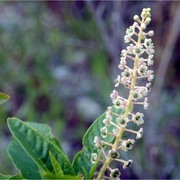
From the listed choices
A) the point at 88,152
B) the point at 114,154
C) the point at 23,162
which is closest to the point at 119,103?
the point at 114,154

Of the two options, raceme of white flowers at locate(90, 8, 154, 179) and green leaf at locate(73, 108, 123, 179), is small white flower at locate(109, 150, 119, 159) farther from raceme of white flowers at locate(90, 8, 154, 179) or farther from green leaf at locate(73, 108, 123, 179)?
green leaf at locate(73, 108, 123, 179)

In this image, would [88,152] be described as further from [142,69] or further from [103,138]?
[142,69]

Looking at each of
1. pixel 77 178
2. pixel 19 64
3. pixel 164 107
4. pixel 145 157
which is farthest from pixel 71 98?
pixel 77 178

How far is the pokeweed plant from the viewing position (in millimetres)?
1488

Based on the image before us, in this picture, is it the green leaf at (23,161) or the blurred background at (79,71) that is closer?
the green leaf at (23,161)

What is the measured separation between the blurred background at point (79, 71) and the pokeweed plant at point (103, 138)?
9.49 ft

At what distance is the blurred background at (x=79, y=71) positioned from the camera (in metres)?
4.90

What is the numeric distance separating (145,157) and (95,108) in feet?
3.87

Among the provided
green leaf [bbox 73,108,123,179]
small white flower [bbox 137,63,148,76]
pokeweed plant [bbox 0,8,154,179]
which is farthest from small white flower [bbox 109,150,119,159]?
small white flower [bbox 137,63,148,76]

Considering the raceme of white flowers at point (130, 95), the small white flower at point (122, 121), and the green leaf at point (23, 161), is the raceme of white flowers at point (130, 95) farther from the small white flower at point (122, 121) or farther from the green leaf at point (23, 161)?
the green leaf at point (23, 161)

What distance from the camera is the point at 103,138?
1655mm

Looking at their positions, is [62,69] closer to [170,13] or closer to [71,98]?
[71,98]

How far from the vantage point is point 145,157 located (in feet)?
15.4

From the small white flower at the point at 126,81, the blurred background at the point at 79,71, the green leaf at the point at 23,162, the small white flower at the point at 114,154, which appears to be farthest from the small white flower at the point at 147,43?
the blurred background at the point at 79,71
